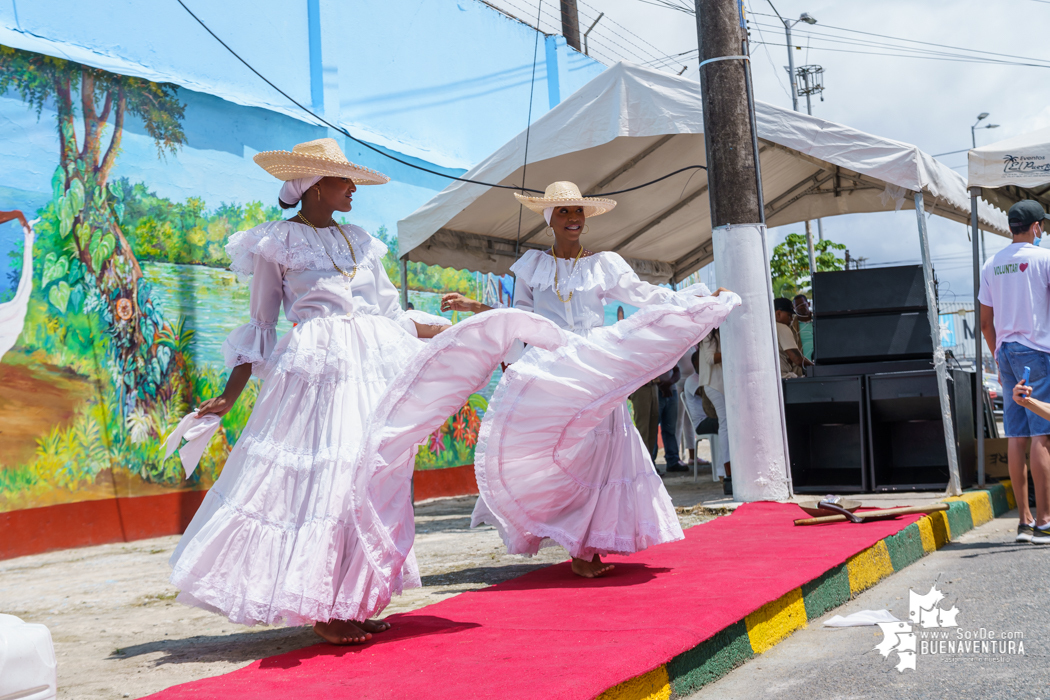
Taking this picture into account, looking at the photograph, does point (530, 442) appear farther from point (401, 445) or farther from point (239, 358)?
point (239, 358)

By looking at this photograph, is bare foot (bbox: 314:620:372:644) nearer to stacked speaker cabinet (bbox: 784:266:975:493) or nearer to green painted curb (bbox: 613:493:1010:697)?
green painted curb (bbox: 613:493:1010:697)

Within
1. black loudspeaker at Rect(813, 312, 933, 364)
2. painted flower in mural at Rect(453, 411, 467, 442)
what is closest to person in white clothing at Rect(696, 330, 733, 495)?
black loudspeaker at Rect(813, 312, 933, 364)

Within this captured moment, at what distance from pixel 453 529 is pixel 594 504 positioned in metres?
3.03

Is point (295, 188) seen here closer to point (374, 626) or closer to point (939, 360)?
point (374, 626)

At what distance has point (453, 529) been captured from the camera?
282 inches

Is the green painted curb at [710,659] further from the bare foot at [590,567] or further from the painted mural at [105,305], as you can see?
the painted mural at [105,305]

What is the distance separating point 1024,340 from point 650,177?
4.07m

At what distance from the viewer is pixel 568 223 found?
482 cm

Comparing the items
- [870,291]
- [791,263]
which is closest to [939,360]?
[870,291]

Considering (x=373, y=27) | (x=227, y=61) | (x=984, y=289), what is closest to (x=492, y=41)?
(x=373, y=27)

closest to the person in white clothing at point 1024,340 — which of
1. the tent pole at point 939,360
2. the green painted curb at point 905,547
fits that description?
the green painted curb at point 905,547

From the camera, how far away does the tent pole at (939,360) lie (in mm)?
6551

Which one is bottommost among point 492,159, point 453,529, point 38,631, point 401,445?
point 453,529

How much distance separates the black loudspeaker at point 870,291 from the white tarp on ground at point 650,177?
24.4 inches
